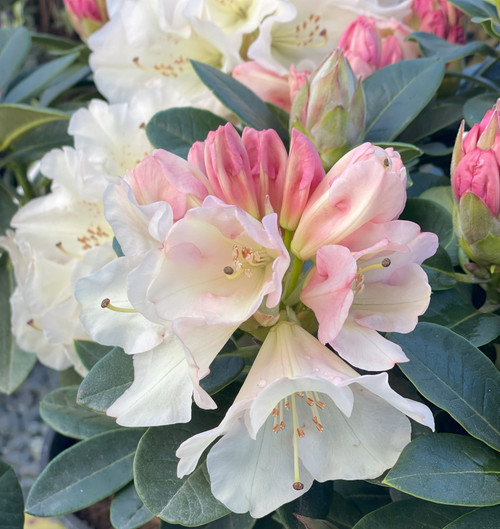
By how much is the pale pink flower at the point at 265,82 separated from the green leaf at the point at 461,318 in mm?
276

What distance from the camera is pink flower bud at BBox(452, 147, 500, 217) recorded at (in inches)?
19.1

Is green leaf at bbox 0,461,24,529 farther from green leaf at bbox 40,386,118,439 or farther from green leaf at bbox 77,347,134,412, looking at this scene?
green leaf at bbox 77,347,134,412

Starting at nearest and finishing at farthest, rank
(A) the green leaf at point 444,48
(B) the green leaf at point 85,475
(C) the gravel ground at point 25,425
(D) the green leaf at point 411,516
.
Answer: (D) the green leaf at point 411,516, (B) the green leaf at point 85,475, (A) the green leaf at point 444,48, (C) the gravel ground at point 25,425

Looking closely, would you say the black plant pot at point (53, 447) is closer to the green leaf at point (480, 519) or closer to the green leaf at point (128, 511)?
the green leaf at point (128, 511)

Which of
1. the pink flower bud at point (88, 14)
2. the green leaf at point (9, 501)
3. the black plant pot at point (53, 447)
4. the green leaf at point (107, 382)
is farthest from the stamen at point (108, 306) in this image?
the pink flower bud at point (88, 14)

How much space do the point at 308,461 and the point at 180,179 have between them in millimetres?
220

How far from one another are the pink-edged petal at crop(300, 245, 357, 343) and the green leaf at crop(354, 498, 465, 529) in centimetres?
17

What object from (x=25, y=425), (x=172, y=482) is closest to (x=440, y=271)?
(x=172, y=482)

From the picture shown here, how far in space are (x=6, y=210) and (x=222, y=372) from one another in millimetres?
541

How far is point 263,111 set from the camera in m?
0.66

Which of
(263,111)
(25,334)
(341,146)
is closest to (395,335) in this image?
(341,146)

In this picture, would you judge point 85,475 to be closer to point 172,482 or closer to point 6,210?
point 172,482

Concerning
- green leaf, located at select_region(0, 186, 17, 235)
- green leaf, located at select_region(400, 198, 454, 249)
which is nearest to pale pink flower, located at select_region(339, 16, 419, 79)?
green leaf, located at select_region(400, 198, 454, 249)

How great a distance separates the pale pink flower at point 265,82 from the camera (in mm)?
701
